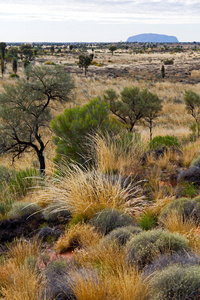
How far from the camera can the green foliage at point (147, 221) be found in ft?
14.6

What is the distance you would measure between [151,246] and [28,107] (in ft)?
25.2

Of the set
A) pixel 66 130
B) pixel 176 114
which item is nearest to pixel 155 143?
pixel 66 130

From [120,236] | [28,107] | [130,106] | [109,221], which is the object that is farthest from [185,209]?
[130,106]

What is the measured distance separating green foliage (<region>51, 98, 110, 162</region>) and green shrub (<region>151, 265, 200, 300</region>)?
5.05 m

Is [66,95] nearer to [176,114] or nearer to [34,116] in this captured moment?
[34,116]

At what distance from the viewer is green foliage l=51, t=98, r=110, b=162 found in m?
8.08

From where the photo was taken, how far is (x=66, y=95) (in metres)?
10.9

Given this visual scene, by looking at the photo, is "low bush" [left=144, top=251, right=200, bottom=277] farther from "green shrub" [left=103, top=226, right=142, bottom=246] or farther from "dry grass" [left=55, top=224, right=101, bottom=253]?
"dry grass" [left=55, top=224, right=101, bottom=253]

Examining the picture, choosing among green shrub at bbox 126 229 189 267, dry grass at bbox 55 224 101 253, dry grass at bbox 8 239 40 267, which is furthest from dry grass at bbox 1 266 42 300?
green shrub at bbox 126 229 189 267

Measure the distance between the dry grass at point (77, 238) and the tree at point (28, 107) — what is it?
537cm

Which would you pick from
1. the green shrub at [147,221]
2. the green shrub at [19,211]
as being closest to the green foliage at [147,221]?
the green shrub at [147,221]

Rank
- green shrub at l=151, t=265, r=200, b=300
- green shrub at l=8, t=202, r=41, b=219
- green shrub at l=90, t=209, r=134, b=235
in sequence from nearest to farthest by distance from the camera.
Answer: green shrub at l=151, t=265, r=200, b=300
green shrub at l=90, t=209, r=134, b=235
green shrub at l=8, t=202, r=41, b=219

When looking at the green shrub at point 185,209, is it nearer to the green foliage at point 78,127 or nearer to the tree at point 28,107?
the green foliage at point 78,127

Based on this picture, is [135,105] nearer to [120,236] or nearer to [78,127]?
[78,127]
